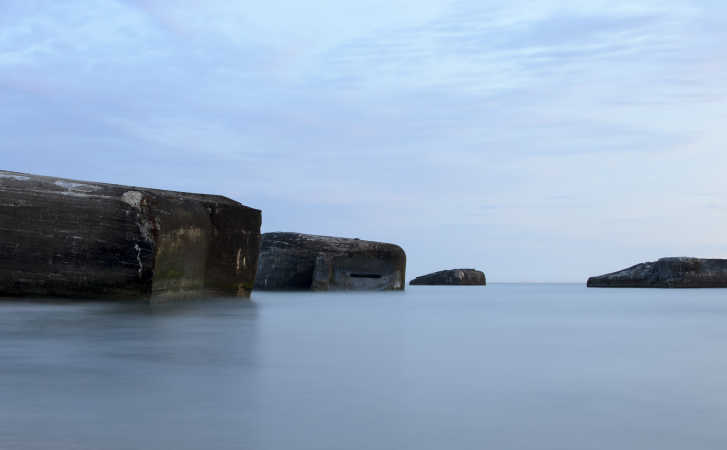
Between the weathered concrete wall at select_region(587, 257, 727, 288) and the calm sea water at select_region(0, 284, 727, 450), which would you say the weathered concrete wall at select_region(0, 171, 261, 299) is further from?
the weathered concrete wall at select_region(587, 257, 727, 288)

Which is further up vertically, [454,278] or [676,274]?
[676,274]

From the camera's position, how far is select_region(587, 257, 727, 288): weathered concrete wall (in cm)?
1173

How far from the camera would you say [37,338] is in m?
2.11

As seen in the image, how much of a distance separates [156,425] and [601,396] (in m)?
0.83

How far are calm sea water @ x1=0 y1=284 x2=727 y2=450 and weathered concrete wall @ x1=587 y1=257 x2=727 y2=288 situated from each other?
9.97 metres

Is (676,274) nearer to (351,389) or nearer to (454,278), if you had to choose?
(454,278)

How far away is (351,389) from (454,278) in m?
13.4

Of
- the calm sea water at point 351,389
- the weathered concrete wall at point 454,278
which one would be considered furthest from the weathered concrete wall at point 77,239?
the weathered concrete wall at point 454,278

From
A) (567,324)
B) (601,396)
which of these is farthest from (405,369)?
(567,324)

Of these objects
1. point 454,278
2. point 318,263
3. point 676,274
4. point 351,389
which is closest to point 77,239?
point 351,389

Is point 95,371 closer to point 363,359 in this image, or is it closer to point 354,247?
point 363,359

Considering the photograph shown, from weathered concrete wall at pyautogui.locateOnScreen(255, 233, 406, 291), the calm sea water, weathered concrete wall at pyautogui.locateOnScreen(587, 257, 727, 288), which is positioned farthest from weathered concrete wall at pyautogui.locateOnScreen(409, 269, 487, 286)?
the calm sea water

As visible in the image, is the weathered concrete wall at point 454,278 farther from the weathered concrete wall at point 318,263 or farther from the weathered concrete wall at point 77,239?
the weathered concrete wall at point 77,239

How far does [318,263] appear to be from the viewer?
8.49 meters
